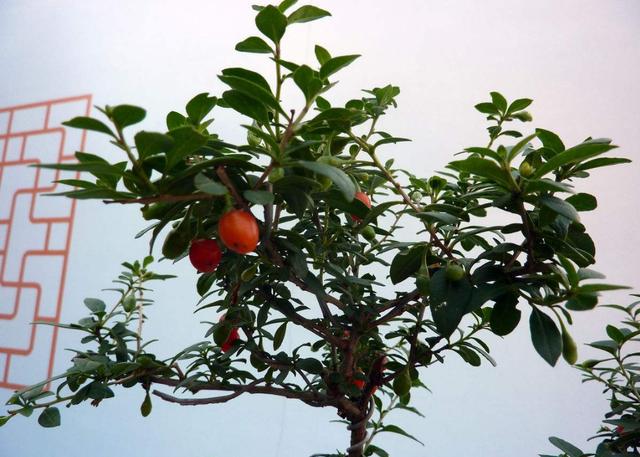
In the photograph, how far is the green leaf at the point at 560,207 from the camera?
1.51 feet

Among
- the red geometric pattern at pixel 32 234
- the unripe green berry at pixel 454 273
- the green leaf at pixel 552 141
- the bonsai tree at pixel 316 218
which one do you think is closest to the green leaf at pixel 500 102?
the bonsai tree at pixel 316 218

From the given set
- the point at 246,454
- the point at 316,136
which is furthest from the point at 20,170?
the point at 316,136

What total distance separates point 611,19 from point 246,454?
1.81m

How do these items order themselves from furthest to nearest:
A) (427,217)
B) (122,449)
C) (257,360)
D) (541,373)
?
(122,449)
(541,373)
(257,360)
(427,217)

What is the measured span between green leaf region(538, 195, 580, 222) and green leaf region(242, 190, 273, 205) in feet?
0.76

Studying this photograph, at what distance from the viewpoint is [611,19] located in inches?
65.4

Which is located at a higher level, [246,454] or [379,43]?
[379,43]

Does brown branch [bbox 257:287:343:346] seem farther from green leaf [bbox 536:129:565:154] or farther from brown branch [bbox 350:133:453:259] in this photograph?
green leaf [bbox 536:129:565:154]

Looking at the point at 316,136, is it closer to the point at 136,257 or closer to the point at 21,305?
the point at 136,257

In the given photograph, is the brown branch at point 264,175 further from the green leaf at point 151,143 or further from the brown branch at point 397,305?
the brown branch at point 397,305

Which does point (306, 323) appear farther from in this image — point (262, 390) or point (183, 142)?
point (183, 142)

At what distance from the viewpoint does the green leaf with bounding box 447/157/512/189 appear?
48 centimetres

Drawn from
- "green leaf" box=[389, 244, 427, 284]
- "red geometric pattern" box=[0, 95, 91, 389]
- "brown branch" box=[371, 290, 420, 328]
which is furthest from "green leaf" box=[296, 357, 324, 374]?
"red geometric pattern" box=[0, 95, 91, 389]

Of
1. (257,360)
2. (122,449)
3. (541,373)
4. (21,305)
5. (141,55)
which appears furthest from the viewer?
(21,305)
